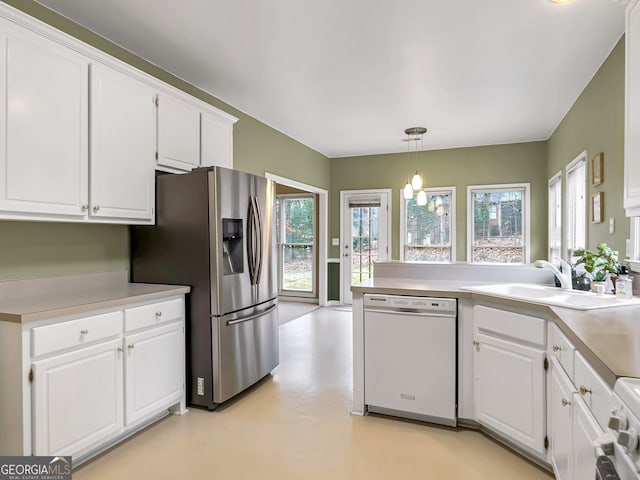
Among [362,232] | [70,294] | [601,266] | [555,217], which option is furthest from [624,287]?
[362,232]

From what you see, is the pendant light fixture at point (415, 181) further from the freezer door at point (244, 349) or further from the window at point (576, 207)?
the freezer door at point (244, 349)

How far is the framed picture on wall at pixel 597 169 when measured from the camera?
3.03m

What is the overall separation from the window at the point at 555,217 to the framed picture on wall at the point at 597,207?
1.58m

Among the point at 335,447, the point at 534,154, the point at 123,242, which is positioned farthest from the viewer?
the point at 534,154

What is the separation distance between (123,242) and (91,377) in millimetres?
1121

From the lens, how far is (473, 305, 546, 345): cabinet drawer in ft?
6.46

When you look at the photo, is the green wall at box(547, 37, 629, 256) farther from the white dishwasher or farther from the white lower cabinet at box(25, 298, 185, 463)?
the white lower cabinet at box(25, 298, 185, 463)

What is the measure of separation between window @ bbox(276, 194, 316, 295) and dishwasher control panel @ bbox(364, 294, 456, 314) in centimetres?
472

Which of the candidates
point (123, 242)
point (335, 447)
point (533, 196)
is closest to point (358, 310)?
point (335, 447)

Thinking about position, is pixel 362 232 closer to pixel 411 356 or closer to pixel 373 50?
pixel 373 50

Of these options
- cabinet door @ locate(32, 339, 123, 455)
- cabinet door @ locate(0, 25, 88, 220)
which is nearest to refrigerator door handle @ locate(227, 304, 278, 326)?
cabinet door @ locate(32, 339, 123, 455)

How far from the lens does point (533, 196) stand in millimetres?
5730

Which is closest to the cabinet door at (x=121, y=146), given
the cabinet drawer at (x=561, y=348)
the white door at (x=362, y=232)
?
the cabinet drawer at (x=561, y=348)

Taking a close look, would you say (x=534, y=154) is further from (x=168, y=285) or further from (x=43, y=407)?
(x=43, y=407)
